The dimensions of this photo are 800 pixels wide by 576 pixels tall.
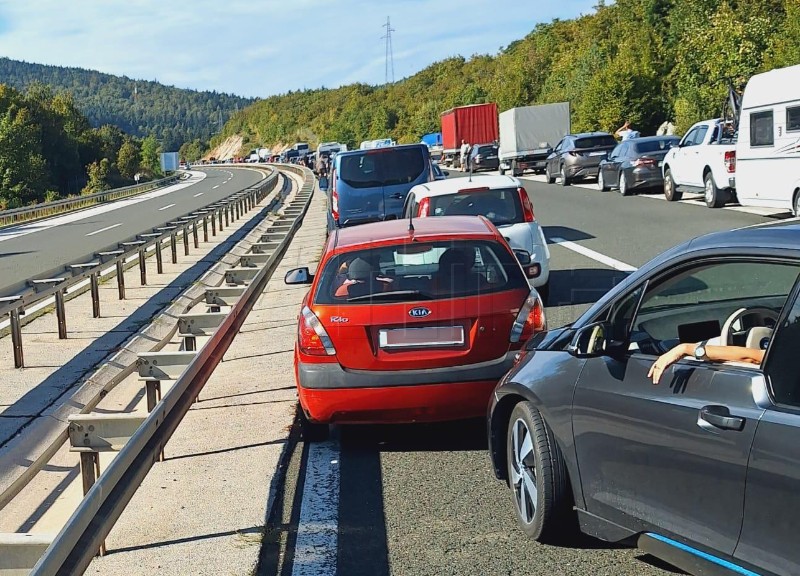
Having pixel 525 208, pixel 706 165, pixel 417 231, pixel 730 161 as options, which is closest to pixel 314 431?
pixel 417 231

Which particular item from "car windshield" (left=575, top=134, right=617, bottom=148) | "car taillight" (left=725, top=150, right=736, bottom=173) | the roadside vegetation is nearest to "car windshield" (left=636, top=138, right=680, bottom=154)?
"car taillight" (left=725, top=150, right=736, bottom=173)

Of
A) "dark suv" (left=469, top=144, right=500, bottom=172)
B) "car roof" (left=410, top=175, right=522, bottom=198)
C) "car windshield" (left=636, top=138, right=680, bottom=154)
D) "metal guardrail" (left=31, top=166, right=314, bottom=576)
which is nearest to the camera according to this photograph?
"metal guardrail" (left=31, top=166, right=314, bottom=576)

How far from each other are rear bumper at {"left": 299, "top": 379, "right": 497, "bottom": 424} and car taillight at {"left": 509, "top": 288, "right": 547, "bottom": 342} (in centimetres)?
35

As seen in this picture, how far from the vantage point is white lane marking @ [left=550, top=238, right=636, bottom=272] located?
1494 cm

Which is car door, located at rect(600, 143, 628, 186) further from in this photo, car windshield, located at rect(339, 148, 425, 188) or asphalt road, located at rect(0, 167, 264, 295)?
car windshield, located at rect(339, 148, 425, 188)

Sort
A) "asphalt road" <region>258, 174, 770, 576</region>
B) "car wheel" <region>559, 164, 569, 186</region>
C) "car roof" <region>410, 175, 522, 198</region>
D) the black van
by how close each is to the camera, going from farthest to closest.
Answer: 1. "car wheel" <region>559, 164, 569, 186</region>
2. the black van
3. "car roof" <region>410, 175, 522, 198</region>
4. "asphalt road" <region>258, 174, 770, 576</region>

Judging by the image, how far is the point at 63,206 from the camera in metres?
Answer: 51.2

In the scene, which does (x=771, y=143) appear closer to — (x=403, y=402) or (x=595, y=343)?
(x=403, y=402)

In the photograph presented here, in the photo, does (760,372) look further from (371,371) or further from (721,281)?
(721,281)

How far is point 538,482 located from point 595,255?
1202cm

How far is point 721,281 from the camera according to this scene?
12312mm

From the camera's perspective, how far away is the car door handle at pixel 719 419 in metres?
3.70

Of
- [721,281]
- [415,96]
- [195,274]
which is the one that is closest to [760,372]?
[721,281]

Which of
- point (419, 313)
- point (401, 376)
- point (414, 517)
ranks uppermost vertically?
point (419, 313)
